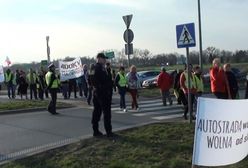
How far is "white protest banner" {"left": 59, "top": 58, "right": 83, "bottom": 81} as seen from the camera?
27.1 metres

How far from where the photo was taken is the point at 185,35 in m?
12.5

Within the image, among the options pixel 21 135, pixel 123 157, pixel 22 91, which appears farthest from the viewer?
pixel 22 91

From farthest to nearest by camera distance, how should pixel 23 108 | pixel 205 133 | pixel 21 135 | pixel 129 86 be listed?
pixel 23 108
pixel 129 86
pixel 21 135
pixel 205 133

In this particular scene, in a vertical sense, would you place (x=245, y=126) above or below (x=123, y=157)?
above

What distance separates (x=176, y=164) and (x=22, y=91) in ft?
73.2

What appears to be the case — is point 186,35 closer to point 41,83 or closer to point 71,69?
point 41,83

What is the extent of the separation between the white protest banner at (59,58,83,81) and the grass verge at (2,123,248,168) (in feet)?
53.0

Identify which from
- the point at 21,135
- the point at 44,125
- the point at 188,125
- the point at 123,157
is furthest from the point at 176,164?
the point at 44,125

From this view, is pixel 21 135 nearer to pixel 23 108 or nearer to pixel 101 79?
pixel 101 79

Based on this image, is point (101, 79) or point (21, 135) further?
point (21, 135)

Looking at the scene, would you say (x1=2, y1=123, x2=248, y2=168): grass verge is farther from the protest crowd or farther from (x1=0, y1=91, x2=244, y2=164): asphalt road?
the protest crowd

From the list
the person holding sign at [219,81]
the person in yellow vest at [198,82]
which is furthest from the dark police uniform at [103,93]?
the person in yellow vest at [198,82]

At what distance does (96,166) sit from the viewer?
28.4 ft

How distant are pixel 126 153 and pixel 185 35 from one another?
4.23 meters
